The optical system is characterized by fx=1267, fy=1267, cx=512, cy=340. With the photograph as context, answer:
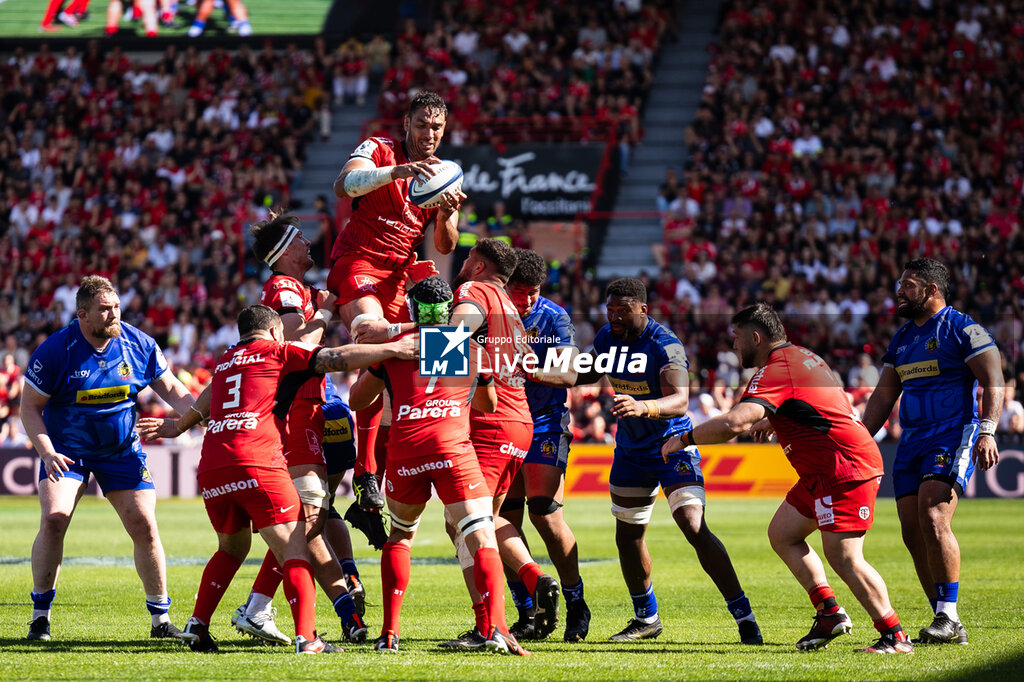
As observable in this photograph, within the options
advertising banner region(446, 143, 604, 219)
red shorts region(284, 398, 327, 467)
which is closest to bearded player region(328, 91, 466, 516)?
red shorts region(284, 398, 327, 467)

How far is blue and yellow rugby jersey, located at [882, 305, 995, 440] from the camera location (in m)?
8.93

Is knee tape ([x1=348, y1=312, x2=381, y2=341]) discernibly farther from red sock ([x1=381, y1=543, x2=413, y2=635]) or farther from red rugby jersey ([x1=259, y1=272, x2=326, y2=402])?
red sock ([x1=381, y1=543, x2=413, y2=635])

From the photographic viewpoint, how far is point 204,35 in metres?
34.3

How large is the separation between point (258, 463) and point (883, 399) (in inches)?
178

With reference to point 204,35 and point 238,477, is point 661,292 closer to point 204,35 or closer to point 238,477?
point 204,35

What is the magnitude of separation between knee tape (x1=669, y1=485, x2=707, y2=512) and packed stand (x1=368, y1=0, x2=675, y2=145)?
2142cm

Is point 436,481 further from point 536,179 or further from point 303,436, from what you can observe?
point 536,179

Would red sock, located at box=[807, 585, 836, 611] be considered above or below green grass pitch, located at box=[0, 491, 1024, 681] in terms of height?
above

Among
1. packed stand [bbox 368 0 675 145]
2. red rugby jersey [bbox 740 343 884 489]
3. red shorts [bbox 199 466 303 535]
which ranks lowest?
red shorts [bbox 199 466 303 535]

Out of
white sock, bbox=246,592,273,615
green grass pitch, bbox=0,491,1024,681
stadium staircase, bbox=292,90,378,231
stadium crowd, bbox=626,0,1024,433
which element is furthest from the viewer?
stadium staircase, bbox=292,90,378,231

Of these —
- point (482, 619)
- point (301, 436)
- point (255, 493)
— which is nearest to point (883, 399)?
point (482, 619)

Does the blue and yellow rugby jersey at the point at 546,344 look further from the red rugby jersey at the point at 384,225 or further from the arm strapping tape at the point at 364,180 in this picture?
the arm strapping tape at the point at 364,180

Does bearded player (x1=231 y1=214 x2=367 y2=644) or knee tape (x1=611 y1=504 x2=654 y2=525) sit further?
knee tape (x1=611 y1=504 x2=654 y2=525)

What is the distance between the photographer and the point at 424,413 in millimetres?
7949
